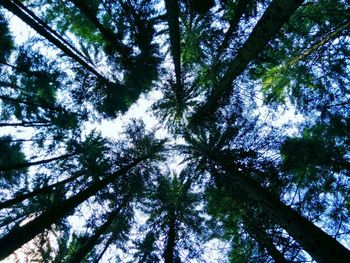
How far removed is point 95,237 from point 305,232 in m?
6.37

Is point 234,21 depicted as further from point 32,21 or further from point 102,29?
point 32,21

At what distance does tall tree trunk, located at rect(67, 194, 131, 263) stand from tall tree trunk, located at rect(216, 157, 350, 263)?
5104 millimetres

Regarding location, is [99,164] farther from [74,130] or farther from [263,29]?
[263,29]

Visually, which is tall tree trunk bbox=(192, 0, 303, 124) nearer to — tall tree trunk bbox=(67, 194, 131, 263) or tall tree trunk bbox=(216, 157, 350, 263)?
tall tree trunk bbox=(216, 157, 350, 263)

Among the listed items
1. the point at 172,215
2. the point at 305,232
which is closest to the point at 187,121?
the point at 172,215

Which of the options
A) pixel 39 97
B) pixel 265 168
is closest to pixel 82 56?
pixel 39 97

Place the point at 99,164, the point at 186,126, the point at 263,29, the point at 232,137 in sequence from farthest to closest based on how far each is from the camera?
1. the point at 186,126
2. the point at 99,164
3. the point at 232,137
4. the point at 263,29

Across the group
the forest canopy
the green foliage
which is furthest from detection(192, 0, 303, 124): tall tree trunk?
the green foliage

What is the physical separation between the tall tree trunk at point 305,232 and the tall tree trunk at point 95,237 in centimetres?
510

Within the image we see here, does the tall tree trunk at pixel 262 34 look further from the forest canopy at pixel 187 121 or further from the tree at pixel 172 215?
the tree at pixel 172 215

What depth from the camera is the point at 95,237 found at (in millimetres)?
8625

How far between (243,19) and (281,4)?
2749 mm

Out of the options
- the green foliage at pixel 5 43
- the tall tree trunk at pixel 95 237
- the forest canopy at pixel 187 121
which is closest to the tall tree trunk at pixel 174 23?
the forest canopy at pixel 187 121

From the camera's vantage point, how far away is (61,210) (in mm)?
5652
